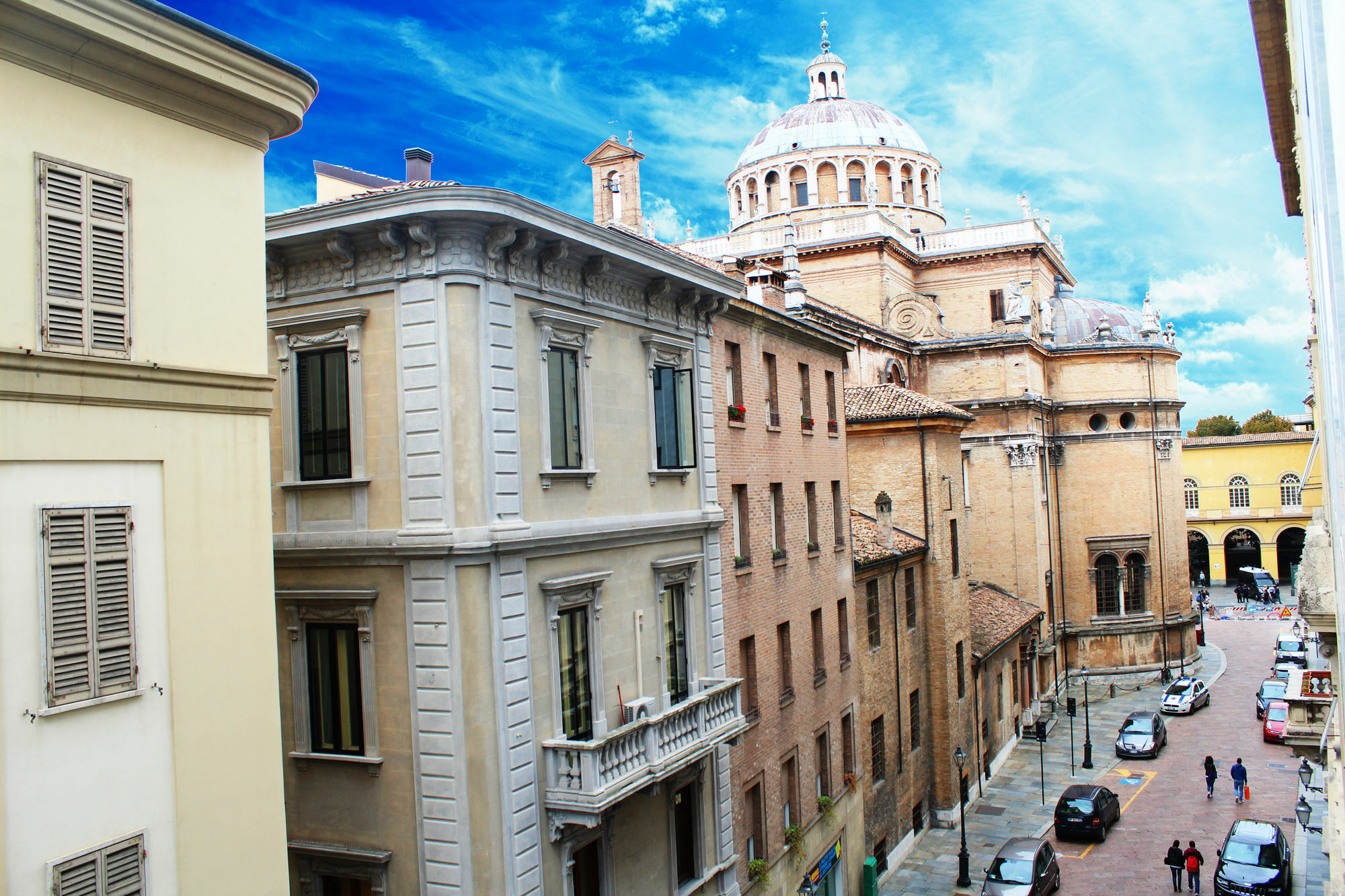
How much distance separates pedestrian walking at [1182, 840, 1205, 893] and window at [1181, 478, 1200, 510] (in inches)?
2856

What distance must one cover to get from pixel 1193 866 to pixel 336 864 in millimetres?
21377

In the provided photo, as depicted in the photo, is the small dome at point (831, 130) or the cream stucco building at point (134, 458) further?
the small dome at point (831, 130)

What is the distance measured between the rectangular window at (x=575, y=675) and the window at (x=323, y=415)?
3.71 m

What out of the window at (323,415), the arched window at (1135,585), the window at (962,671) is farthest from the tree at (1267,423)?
the window at (323,415)

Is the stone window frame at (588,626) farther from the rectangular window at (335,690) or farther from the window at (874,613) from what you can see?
the window at (874,613)

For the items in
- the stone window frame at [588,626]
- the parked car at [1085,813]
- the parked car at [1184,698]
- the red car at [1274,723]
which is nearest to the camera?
the stone window frame at [588,626]

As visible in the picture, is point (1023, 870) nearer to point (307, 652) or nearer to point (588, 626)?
point (588, 626)

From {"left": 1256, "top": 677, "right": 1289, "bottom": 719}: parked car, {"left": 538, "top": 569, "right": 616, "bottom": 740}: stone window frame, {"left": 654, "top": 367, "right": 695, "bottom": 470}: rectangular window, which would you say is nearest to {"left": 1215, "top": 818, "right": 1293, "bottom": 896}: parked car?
{"left": 654, "top": 367, "right": 695, "bottom": 470}: rectangular window

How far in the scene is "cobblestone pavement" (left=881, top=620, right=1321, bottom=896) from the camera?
27.3 m

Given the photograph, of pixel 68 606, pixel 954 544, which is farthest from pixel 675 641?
pixel 954 544

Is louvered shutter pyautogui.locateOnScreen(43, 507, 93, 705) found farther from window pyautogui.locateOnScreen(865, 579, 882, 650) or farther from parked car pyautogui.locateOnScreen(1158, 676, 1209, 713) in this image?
parked car pyautogui.locateOnScreen(1158, 676, 1209, 713)

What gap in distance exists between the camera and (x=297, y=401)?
1415cm

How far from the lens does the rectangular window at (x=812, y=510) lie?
2342cm

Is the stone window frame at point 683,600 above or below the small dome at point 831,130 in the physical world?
below
